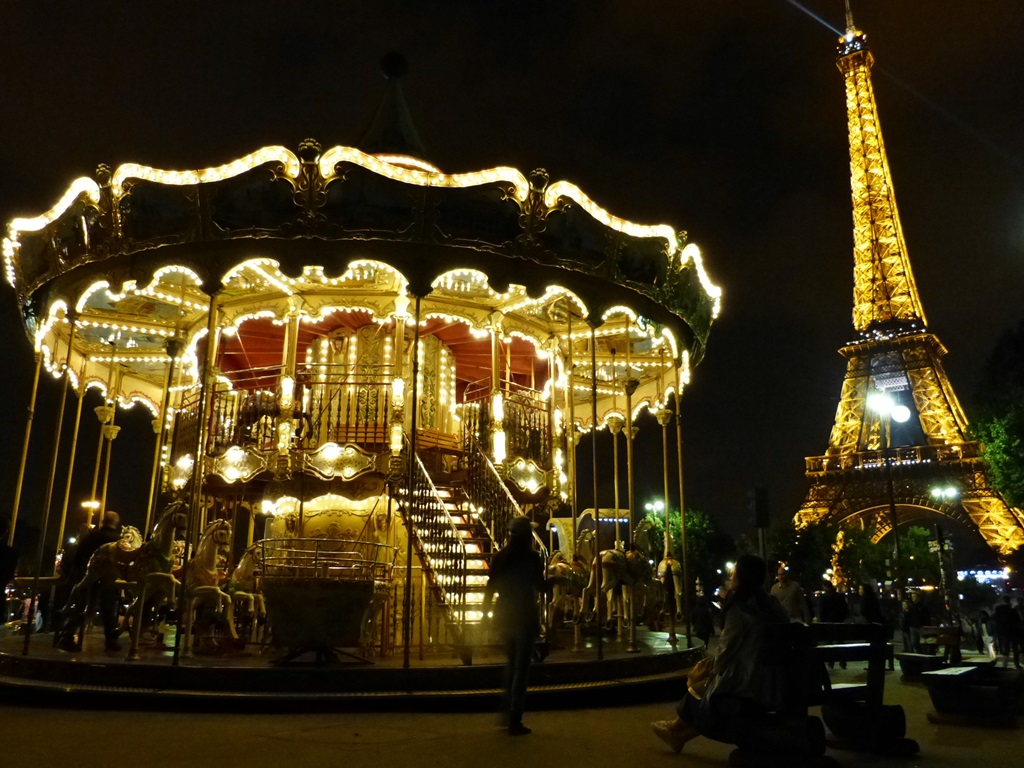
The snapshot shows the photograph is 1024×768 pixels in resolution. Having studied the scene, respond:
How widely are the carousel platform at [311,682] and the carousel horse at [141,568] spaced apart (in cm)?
84

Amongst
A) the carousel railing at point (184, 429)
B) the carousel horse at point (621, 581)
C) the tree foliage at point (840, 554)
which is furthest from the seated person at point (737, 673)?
the tree foliage at point (840, 554)

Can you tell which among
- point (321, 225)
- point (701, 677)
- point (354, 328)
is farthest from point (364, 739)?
point (354, 328)

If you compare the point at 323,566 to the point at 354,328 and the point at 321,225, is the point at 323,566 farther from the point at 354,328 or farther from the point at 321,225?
the point at 354,328

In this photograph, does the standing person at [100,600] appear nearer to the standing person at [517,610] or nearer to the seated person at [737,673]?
the standing person at [517,610]

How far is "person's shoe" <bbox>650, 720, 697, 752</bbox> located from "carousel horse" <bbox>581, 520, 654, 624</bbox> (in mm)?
5112

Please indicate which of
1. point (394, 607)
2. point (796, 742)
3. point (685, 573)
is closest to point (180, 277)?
point (394, 607)

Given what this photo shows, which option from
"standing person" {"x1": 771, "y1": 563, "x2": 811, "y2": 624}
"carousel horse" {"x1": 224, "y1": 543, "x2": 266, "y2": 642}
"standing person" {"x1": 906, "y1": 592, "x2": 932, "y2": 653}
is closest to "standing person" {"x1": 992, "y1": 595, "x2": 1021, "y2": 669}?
"standing person" {"x1": 906, "y1": 592, "x2": 932, "y2": 653}

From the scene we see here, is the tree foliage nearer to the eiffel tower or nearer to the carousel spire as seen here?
the eiffel tower

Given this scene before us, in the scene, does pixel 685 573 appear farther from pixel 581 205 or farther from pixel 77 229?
pixel 77 229

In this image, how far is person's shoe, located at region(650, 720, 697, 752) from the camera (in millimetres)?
5258

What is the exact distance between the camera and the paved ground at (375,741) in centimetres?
501

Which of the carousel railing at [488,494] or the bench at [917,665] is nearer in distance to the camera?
the bench at [917,665]

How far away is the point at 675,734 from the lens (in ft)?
17.4

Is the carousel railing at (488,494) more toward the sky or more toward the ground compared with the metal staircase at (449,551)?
more toward the sky
